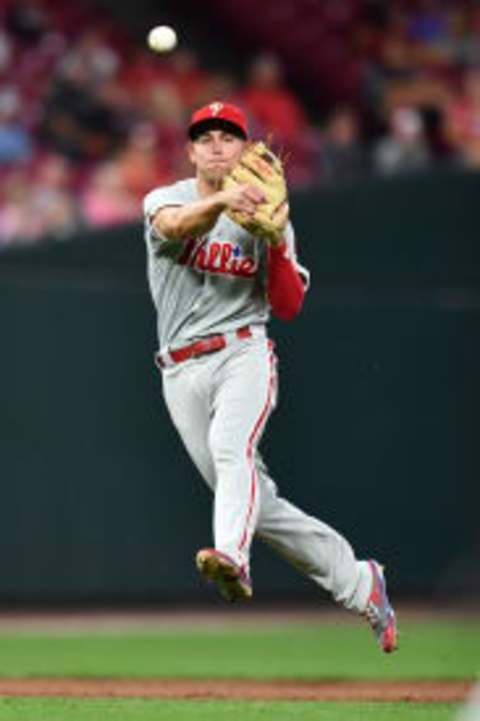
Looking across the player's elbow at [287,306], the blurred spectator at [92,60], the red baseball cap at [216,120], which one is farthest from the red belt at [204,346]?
the blurred spectator at [92,60]

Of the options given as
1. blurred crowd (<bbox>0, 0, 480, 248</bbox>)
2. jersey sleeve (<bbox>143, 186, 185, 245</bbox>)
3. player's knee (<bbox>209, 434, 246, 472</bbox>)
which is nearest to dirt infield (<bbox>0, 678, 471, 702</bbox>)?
player's knee (<bbox>209, 434, 246, 472</bbox>)

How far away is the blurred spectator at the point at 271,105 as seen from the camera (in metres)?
13.8

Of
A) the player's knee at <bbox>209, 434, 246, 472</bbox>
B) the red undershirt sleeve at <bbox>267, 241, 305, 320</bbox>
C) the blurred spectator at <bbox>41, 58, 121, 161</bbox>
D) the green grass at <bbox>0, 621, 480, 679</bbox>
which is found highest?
the blurred spectator at <bbox>41, 58, 121, 161</bbox>

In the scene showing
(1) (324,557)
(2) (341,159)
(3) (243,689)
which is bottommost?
(3) (243,689)

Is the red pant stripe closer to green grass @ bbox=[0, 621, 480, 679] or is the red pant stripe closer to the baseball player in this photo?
the baseball player

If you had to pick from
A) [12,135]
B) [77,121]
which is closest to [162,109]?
[77,121]

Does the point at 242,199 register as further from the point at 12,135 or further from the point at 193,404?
the point at 12,135

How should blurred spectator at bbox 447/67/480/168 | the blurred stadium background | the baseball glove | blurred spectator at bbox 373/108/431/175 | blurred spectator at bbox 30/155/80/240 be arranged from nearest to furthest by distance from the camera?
the baseball glove
the blurred stadium background
blurred spectator at bbox 30/155/80/240
blurred spectator at bbox 373/108/431/175
blurred spectator at bbox 447/67/480/168

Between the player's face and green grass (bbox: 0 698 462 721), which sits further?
the player's face

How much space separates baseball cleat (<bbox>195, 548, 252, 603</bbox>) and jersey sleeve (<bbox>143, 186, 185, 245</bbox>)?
1.13 meters

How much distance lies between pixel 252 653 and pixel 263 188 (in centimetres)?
315

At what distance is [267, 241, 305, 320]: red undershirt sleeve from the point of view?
682 cm

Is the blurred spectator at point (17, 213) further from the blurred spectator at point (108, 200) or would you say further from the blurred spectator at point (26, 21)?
the blurred spectator at point (26, 21)

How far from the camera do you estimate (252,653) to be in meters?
9.12
